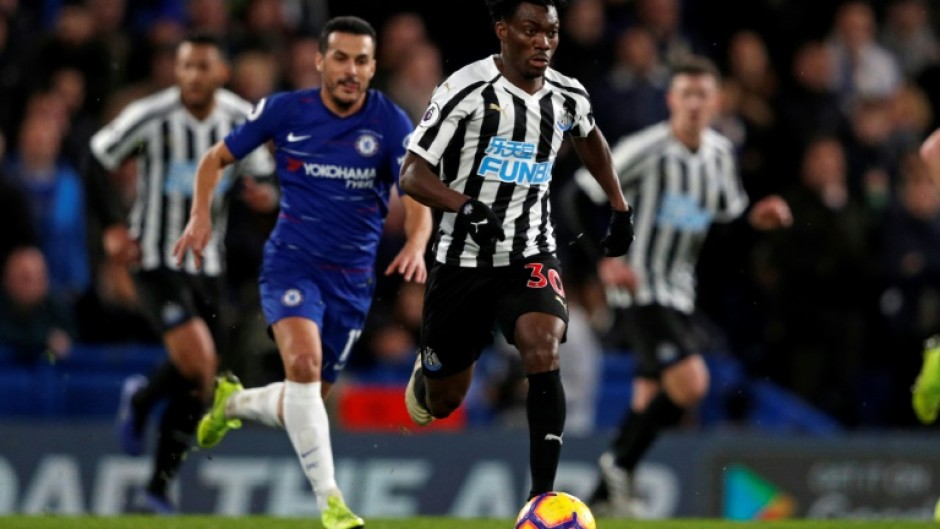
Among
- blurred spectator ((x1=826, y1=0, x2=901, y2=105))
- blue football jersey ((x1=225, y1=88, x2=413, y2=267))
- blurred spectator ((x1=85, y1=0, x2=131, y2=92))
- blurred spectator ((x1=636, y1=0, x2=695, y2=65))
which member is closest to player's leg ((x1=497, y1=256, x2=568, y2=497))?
blue football jersey ((x1=225, y1=88, x2=413, y2=267))

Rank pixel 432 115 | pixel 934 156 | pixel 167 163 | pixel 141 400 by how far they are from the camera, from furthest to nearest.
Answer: pixel 141 400 → pixel 167 163 → pixel 934 156 → pixel 432 115

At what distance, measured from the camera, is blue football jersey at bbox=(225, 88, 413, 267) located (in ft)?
27.0

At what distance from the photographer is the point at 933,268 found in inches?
517

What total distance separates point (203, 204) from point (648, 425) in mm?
3407

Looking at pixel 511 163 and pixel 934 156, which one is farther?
pixel 934 156

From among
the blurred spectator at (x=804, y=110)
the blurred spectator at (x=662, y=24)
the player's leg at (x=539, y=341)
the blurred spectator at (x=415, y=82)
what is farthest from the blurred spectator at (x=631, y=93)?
the player's leg at (x=539, y=341)

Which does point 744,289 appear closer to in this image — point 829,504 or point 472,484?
point 829,504

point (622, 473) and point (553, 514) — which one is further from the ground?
point (553, 514)

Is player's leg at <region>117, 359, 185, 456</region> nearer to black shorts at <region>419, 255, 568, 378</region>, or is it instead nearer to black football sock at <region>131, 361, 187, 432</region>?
black football sock at <region>131, 361, 187, 432</region>

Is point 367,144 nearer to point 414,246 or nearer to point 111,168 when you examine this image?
point 414,246

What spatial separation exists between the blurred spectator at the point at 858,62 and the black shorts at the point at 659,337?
5130mm

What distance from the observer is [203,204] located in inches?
318

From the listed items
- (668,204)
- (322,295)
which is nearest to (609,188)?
(322,295)

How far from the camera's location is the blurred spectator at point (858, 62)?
14984 millimetres
